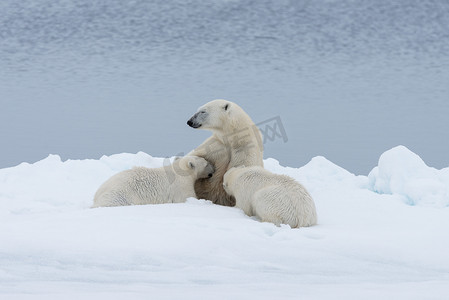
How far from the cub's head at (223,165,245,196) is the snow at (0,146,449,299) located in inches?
8.5

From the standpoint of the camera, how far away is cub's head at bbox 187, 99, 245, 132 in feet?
19.5

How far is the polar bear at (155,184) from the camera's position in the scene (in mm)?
5531

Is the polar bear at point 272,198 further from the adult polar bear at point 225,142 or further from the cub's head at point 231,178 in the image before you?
the adult polar bear at point 225,142

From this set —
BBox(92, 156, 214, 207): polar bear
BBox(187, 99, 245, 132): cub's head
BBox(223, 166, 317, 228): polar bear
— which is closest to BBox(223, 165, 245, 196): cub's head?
BBox(223, 166, 317, 228): polar bear

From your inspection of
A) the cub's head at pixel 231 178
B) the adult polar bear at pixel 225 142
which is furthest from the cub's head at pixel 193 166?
the cub's head at pixel 231 178

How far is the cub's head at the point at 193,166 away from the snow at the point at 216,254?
301mm

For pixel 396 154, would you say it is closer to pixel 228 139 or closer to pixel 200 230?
pixel 228 139

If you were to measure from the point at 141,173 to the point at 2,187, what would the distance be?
287 cm

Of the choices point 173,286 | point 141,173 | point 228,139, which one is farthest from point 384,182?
point 173,286

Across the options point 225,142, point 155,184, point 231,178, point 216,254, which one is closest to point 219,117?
point 225,142

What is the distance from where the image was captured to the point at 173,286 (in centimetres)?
327

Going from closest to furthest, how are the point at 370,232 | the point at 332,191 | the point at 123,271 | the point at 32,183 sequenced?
1. the point at 123,271
2. the point at 370,232
3. the point at 332,191
4. the point at 32,183

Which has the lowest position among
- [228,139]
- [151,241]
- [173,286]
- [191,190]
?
[173,286]

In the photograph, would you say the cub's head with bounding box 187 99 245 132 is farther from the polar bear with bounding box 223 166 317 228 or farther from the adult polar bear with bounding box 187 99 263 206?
the polar bear with bounding box 223 166 317 228
